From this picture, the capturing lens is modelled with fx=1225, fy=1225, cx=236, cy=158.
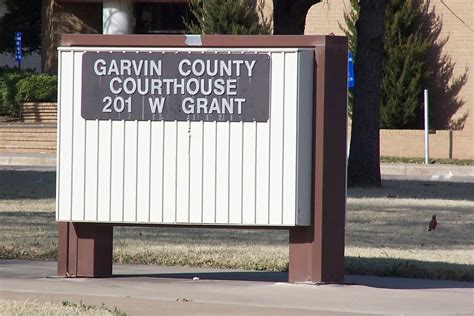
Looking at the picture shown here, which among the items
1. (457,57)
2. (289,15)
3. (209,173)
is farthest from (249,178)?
(457,57)

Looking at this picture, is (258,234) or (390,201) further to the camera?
(390,201)

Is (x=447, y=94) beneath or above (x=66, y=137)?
above

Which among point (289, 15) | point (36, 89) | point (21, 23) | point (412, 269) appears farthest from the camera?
point (21, 23)

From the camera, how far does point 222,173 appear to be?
31.6 feet

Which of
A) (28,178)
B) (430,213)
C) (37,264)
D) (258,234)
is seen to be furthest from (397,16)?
(37,264)

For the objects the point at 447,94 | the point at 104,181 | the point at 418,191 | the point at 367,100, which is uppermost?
the point at 447,94

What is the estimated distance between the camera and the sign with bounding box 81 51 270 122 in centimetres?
956

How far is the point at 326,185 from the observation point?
9.54m

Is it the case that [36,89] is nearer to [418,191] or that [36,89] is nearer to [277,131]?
[418,191]

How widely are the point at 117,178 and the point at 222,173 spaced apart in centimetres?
85

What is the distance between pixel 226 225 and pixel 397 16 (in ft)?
76.1

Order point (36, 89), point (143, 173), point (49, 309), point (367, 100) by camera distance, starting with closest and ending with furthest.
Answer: point (49, 309)
point (143, 173)
point (367, 100)
point (36, 89)

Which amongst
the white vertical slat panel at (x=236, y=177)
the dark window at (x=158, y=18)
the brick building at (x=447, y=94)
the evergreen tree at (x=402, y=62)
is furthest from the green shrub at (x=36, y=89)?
the white vertical slat panel at (x=236, y=177)

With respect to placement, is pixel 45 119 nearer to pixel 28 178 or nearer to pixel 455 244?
pixel 28 178
